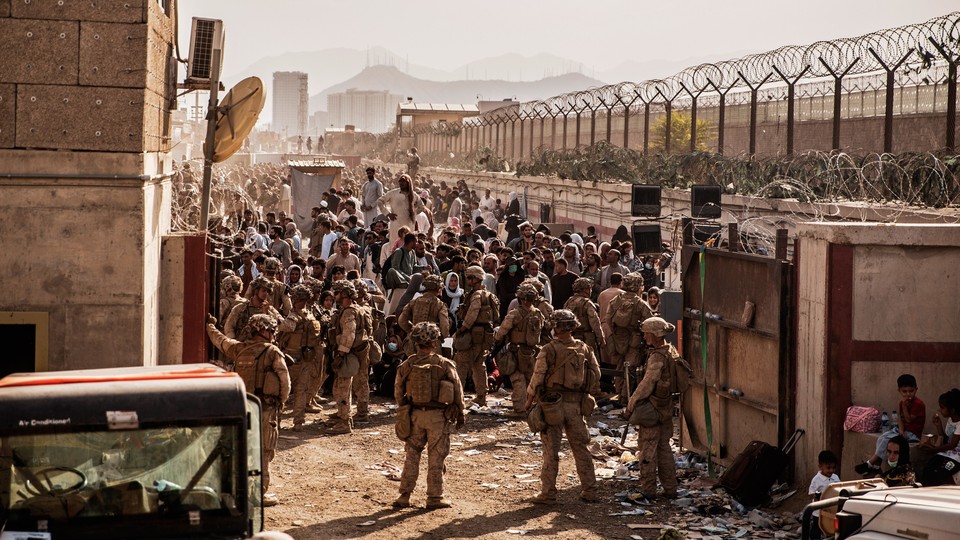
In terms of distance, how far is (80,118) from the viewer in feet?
26.4

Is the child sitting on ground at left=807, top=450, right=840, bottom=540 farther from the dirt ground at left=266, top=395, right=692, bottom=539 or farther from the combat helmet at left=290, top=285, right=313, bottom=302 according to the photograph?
the combat helmet at left=290, top=285, right=313, bottom=302

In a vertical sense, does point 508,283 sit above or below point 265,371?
above

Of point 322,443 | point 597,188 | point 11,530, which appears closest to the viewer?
point 11,530

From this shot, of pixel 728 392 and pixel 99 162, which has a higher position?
pixel 99 162

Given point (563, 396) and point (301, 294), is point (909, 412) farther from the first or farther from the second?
point (301, 294)

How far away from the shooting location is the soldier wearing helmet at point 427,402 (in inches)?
358

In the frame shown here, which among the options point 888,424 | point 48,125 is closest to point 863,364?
point 888,424

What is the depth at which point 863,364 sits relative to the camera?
30.0ft

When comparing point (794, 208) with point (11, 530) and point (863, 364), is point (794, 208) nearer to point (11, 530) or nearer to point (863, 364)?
point (863, 364)

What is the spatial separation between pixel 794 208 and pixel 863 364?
342 inches

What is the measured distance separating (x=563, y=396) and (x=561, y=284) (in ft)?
17.2

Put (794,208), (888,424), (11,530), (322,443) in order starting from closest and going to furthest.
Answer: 1. (11,530)
2. (888,424)
3. (322,443)
4. (794,208)

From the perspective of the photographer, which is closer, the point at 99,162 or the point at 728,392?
the point at 99,162

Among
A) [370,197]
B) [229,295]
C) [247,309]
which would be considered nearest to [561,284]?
[229,295]
